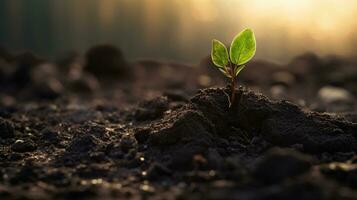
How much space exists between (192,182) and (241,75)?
473cm

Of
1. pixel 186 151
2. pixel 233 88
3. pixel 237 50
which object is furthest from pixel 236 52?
pixel 186 151

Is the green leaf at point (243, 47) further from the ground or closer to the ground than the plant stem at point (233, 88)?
further from the ground

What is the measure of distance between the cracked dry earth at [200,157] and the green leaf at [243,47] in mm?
213

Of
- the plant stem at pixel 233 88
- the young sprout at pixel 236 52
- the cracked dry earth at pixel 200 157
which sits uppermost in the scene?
the young sprout at pixel 236 52

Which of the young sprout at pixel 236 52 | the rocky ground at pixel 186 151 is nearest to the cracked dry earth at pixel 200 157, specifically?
the rocky ground at pixel 186 151

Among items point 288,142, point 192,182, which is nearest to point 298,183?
point 192,182

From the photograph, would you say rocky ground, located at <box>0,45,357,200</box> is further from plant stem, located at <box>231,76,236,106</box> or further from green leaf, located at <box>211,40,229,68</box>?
green leaf, located at <box>211,40,229,68</box>

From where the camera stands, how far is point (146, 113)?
280cm

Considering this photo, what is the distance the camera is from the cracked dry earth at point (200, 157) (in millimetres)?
1539

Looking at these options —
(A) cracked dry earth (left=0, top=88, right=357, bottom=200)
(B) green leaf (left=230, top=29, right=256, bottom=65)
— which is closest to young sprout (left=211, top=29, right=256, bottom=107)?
(B) green leaf (left=230, top=29, right=256, bottom=65)

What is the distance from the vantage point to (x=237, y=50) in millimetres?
2186

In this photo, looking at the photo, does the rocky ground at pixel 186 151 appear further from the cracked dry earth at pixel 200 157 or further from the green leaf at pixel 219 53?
the green leaf at pixel 219 53

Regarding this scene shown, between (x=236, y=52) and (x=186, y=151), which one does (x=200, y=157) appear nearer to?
(x=186, y=151)

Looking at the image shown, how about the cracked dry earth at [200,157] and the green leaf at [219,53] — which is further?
the green leaf at [219,53]
